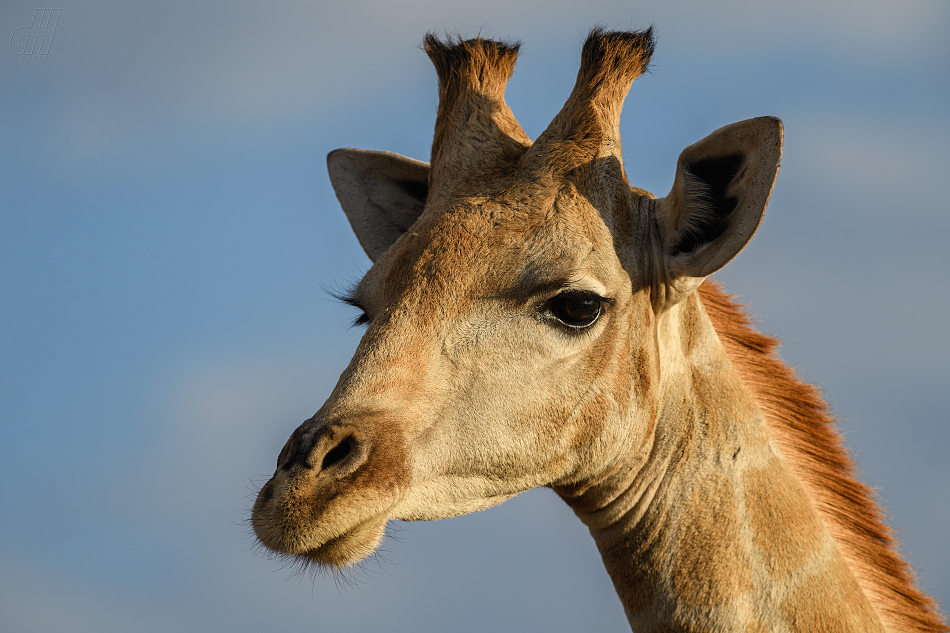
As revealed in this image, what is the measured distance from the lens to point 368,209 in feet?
24.6

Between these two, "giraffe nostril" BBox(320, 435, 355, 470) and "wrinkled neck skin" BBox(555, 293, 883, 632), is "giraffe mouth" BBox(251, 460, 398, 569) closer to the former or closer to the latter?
"giraffe nostril" BBox(320, 435, 355, 470)

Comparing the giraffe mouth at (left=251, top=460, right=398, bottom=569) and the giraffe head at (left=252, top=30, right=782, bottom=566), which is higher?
the giraffe head at (left=252, top=30, right=782, bottom=566)

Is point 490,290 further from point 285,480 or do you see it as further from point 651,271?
point 285,480

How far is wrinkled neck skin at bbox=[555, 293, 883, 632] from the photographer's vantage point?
5.14m

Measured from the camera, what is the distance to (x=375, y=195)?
748 cm

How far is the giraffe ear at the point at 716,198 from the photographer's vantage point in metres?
4.89

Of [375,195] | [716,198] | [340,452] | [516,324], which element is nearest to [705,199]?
[716,198]

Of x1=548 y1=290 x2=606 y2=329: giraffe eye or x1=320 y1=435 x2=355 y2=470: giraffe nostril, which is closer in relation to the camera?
x1=320 y1=435 x2=355 y2=470: giraffe nostril

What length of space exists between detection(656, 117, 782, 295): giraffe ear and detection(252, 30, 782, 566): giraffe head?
0.01m

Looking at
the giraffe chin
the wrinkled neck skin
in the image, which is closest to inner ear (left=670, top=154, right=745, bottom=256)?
the wrinkled neck skin

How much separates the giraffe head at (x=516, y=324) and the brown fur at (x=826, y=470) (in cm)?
117

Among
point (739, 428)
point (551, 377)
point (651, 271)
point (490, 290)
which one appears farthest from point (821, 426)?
point (490, 290)

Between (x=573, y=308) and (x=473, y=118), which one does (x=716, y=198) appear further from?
(x=473, y=118)

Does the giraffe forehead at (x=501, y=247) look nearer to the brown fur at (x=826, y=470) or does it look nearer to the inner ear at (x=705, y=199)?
the inner ear at (x=705, y=199)
